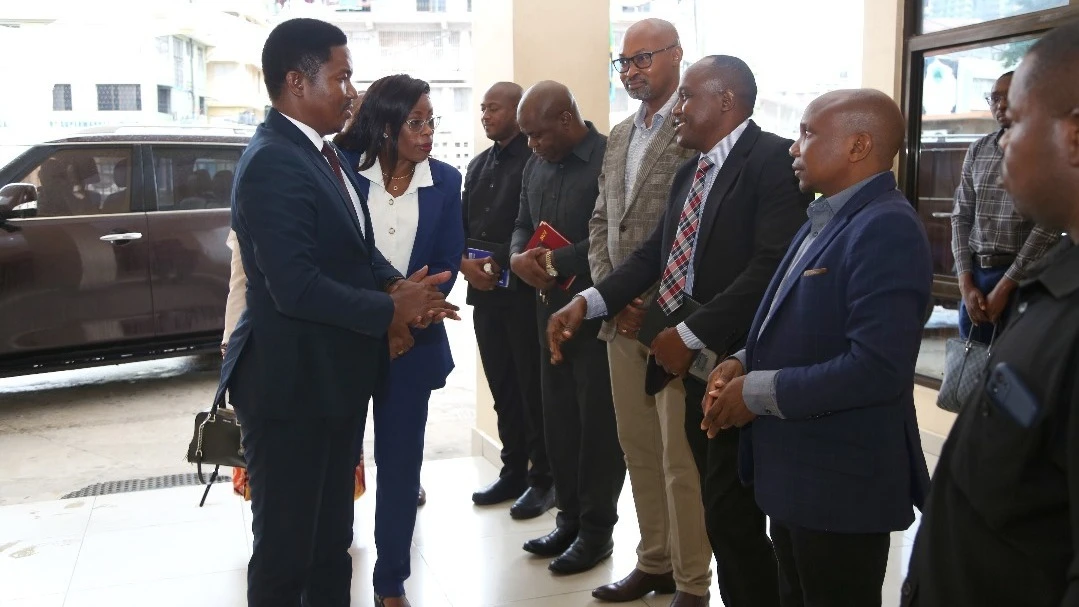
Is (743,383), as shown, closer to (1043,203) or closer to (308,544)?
(1043,203)

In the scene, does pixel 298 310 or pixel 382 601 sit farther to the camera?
pixel 382 601

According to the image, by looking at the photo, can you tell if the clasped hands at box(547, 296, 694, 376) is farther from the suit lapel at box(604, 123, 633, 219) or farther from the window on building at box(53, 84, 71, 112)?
the window on building at box(53, 84, 71, 112)

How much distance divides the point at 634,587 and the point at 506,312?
1.35 meters

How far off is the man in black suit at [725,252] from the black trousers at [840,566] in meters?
0.45

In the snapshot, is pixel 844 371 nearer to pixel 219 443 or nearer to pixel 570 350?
pixel 570 350

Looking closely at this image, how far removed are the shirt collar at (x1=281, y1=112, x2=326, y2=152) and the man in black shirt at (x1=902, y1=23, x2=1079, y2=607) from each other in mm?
1548

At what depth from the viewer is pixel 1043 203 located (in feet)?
3.76

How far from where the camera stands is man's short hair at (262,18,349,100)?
7.23 ft

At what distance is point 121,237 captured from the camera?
19.4ft

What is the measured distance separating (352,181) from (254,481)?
784 millimetres

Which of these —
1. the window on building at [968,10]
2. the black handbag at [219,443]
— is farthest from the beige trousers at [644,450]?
the window on building at [968,10]

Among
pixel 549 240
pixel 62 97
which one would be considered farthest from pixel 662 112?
pixel 62 97

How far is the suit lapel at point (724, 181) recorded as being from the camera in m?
2.46

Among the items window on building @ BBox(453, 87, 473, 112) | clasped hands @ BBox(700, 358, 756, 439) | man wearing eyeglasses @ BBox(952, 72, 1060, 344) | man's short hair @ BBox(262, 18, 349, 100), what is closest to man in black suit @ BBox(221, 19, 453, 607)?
man's short hair @ BBox(262, 18, 349, 100)
